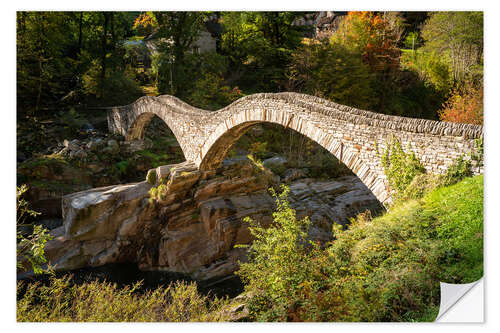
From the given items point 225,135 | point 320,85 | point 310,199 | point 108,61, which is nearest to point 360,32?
point 320,85

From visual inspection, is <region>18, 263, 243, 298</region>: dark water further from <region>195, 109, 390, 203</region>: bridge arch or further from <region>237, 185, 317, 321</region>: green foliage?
<region>237, 185, 317, 321</region>: green foliage

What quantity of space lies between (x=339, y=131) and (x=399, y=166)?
150cm

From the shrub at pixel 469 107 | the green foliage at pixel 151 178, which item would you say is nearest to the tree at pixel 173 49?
the green foliage at pixel 151 178

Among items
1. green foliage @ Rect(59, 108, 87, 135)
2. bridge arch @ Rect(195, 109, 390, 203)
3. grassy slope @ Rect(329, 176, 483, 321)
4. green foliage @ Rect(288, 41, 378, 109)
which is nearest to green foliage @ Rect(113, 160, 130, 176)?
green foliage @ Rect(59, 108, 87, 135)

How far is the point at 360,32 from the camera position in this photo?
1750 centimetres

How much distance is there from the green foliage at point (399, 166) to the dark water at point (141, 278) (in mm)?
6302

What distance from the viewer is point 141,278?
34.9 ft

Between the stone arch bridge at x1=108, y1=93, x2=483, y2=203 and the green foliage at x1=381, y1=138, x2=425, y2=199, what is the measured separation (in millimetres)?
107

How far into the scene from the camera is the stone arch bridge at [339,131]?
16.3 feet

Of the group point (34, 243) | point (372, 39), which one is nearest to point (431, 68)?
point (372, 39)

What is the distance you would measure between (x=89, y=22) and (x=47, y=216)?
11020 mm

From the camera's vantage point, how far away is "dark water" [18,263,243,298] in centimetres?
998

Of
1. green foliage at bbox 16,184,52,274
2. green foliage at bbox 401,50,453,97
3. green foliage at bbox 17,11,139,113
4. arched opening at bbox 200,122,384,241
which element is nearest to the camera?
green foliage at bbox 16,184,52,274

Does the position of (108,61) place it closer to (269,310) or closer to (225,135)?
(225,135)
